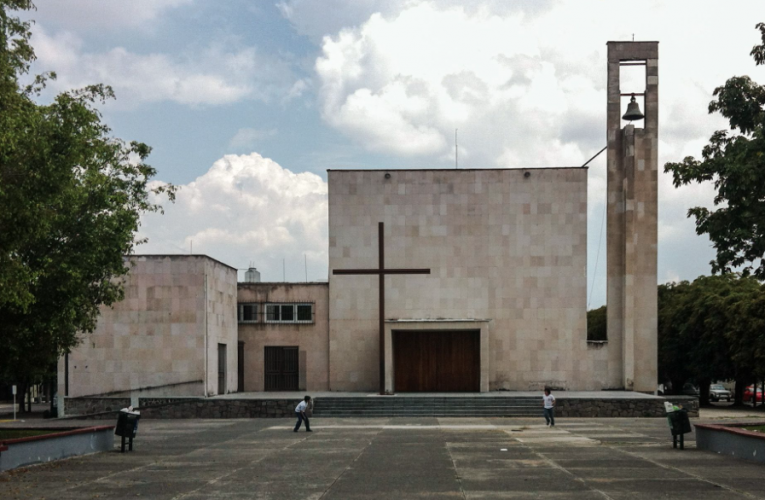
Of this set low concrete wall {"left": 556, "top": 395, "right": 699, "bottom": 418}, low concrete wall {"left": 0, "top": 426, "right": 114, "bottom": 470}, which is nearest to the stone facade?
low concrete wall {"left": 556, "top": 395, "right": 699, "bottom": 418}

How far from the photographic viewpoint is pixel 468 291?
1634 inches

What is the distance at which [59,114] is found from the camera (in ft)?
75.0

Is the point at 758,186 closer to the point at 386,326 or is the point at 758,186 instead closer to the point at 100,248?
the point at 100,248

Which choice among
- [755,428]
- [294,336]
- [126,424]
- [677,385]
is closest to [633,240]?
[755,428]

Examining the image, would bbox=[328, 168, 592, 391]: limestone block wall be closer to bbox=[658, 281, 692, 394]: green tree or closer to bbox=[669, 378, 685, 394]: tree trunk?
bbox=[658, 281, 692, 394]: green tree

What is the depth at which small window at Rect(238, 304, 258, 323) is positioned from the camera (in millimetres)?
42969

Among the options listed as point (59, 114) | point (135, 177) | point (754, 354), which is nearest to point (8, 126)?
point (59, 114)

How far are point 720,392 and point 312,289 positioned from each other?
40455 mm

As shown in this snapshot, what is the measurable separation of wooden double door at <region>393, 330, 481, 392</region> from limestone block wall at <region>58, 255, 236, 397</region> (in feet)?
28.8

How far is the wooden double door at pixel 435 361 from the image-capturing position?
133 ft

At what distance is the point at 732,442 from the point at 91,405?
27.0 meters

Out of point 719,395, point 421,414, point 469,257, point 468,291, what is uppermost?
point 469,257

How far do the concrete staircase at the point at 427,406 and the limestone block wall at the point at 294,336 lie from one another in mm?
6159

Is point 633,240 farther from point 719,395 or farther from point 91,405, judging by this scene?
point 719,395
